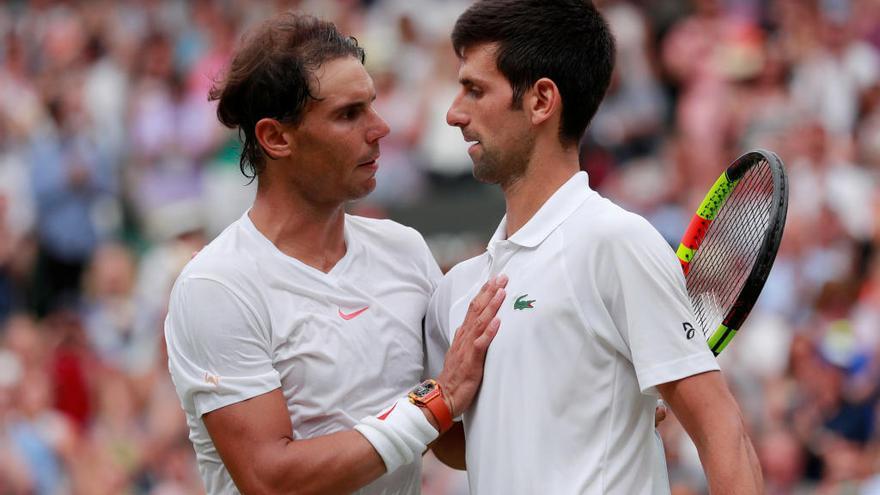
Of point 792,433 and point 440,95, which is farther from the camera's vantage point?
point 440,95

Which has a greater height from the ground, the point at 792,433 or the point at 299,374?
the point at 299,374

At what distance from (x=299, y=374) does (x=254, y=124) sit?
0.71m

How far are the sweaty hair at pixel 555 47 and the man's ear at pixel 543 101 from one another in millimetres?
16

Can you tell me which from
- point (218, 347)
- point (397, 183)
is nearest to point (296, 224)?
point (218, 347)

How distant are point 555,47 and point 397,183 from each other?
6737 mm

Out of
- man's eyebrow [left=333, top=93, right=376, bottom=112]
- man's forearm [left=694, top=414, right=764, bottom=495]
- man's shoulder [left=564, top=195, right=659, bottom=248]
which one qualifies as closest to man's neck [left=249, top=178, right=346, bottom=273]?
man's eyebrow [left=333, top=93, right=376, bottom=112]

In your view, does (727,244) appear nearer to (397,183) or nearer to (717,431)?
(717,431)

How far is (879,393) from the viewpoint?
7609 millimetres

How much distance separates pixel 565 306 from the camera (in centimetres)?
399

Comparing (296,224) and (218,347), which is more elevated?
(296,224)

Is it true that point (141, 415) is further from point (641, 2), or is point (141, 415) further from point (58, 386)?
point (641, 2)

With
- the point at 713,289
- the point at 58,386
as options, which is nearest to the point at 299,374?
the point at 713,289

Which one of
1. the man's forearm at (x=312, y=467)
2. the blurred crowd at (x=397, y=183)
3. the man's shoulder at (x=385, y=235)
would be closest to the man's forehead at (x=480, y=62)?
the man's shoulder at (x=385, y=235)

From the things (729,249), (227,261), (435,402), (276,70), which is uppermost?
(276,70)
